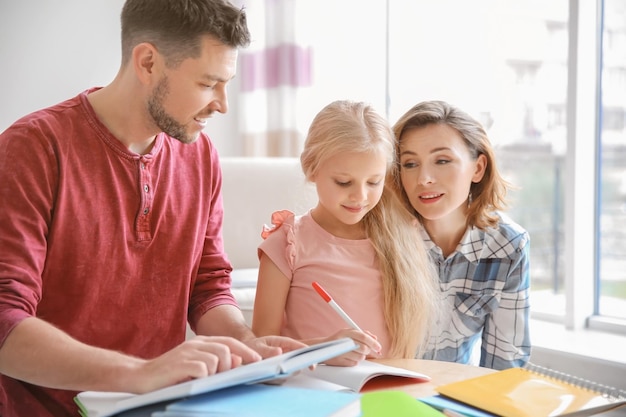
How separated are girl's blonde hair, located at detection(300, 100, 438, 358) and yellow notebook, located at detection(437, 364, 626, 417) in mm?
354

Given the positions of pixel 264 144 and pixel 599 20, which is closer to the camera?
pixel 599 20

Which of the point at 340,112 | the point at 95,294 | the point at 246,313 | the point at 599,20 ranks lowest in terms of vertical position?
the point at 246,313

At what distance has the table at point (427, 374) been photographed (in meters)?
1.06

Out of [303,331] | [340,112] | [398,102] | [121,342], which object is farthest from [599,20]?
[121,342]

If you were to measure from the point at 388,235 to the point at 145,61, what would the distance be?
23.5 inches

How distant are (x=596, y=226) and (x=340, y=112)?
1.73 m

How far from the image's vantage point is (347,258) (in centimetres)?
149

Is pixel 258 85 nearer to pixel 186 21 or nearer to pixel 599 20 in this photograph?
pixel 599 20

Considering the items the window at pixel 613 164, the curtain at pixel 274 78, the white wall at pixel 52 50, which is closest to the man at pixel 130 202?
the window at pixel 613 164

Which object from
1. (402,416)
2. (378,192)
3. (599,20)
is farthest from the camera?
(599,20)

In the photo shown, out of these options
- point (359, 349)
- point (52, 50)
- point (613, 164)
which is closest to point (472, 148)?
point (359, 349)

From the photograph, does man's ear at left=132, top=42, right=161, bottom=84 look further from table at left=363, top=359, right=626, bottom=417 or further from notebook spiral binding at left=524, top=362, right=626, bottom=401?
notebook spiral binding at left=524, top=362, right=626, bottom=401

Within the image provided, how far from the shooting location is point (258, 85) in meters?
3.88

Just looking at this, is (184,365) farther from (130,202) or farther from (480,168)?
(480,168)
